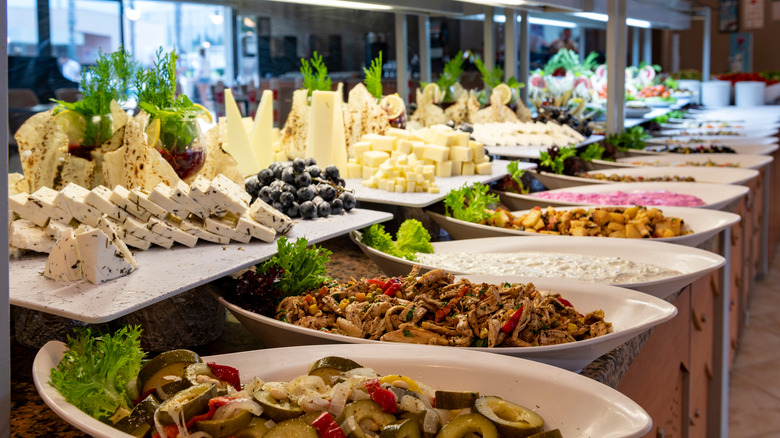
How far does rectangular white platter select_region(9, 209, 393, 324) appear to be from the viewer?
117 cm

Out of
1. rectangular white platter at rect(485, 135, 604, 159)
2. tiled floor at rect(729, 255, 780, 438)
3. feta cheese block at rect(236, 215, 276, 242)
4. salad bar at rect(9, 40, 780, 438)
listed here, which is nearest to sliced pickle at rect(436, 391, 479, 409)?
salad bar at rect(9, 40, 780, 438)

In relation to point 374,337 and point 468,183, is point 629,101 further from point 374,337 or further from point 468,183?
point 374,337

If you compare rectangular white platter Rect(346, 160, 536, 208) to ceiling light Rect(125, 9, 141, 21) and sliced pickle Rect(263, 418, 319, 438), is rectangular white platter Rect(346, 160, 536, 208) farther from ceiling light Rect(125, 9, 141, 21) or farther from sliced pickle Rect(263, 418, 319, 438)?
sliced pickle Rect(263, 418, 319, 438)

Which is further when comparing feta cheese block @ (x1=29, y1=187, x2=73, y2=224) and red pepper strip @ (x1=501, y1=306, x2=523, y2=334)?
feta cheese block @ (x1=29, y1=187, x2=73, y2=224)

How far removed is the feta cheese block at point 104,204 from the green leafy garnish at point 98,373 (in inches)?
18.2

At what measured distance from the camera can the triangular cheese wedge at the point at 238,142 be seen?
2322 millimetres

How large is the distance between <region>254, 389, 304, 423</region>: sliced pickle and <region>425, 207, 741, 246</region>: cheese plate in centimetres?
115

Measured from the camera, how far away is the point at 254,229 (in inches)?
62.2

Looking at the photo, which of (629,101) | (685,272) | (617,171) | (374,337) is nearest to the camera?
(374,337)

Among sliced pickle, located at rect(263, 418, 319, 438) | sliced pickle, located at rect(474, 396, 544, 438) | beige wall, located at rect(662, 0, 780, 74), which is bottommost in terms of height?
sliced pickle, located at rect(474, 396, 544, 438)

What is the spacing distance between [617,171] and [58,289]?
240 cm

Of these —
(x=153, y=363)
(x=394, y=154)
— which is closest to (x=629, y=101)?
(x=394, y=154)

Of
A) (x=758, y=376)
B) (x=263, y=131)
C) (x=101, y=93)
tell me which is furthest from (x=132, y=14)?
(x=758, y=376)

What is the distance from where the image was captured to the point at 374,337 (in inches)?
48.5
